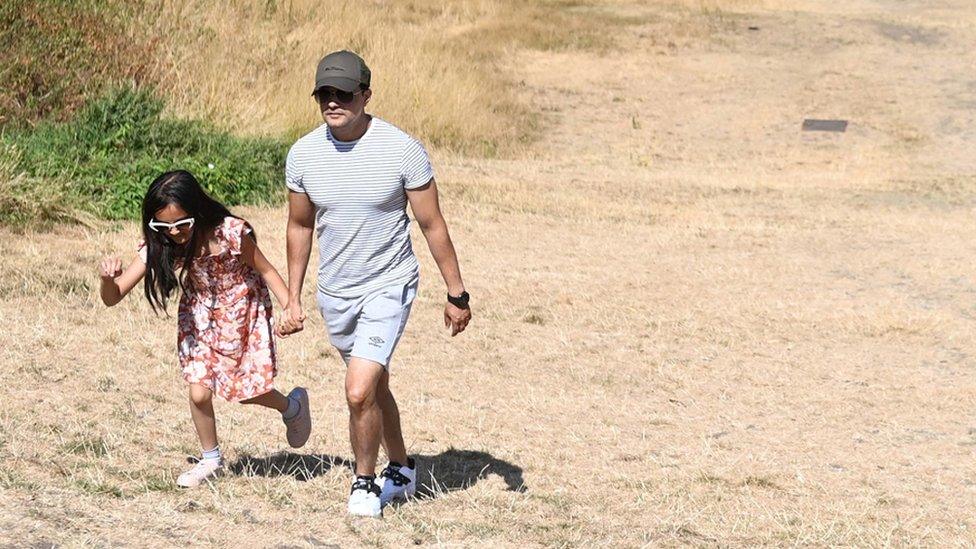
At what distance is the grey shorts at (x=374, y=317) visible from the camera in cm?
491

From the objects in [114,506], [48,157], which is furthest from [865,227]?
[114,506]

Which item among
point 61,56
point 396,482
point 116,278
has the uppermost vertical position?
point 61,56

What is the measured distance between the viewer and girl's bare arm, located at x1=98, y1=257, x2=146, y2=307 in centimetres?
489

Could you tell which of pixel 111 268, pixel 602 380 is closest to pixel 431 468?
pixel 111 268

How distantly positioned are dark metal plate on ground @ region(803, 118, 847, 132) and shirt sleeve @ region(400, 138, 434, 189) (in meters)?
15.7

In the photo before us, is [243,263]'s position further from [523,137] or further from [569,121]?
[569,121]

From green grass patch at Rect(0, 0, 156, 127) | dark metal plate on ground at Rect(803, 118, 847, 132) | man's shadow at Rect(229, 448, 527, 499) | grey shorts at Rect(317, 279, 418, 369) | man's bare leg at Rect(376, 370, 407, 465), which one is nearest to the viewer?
grey shorts at Rect(317, 279, 418, 369)

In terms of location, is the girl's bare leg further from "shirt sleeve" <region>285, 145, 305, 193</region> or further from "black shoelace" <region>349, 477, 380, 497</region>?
"shirt sleeve" <region>285, 145, 305, 193</region>

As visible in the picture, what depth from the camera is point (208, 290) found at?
17.2 feet

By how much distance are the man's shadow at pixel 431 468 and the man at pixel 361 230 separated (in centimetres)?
73

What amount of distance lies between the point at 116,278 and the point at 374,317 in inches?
39.2

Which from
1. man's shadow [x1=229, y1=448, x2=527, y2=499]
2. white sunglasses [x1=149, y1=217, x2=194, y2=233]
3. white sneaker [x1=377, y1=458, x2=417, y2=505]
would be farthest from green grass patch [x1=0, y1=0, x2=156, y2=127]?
white sneaker [x1=377, y1=458, x2=417, y2=505]

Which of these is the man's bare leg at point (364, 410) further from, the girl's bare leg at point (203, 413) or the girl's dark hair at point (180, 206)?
the girl's dark hair at point (180, 206)

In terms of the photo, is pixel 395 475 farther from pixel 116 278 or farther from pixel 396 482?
pixel 116 278
